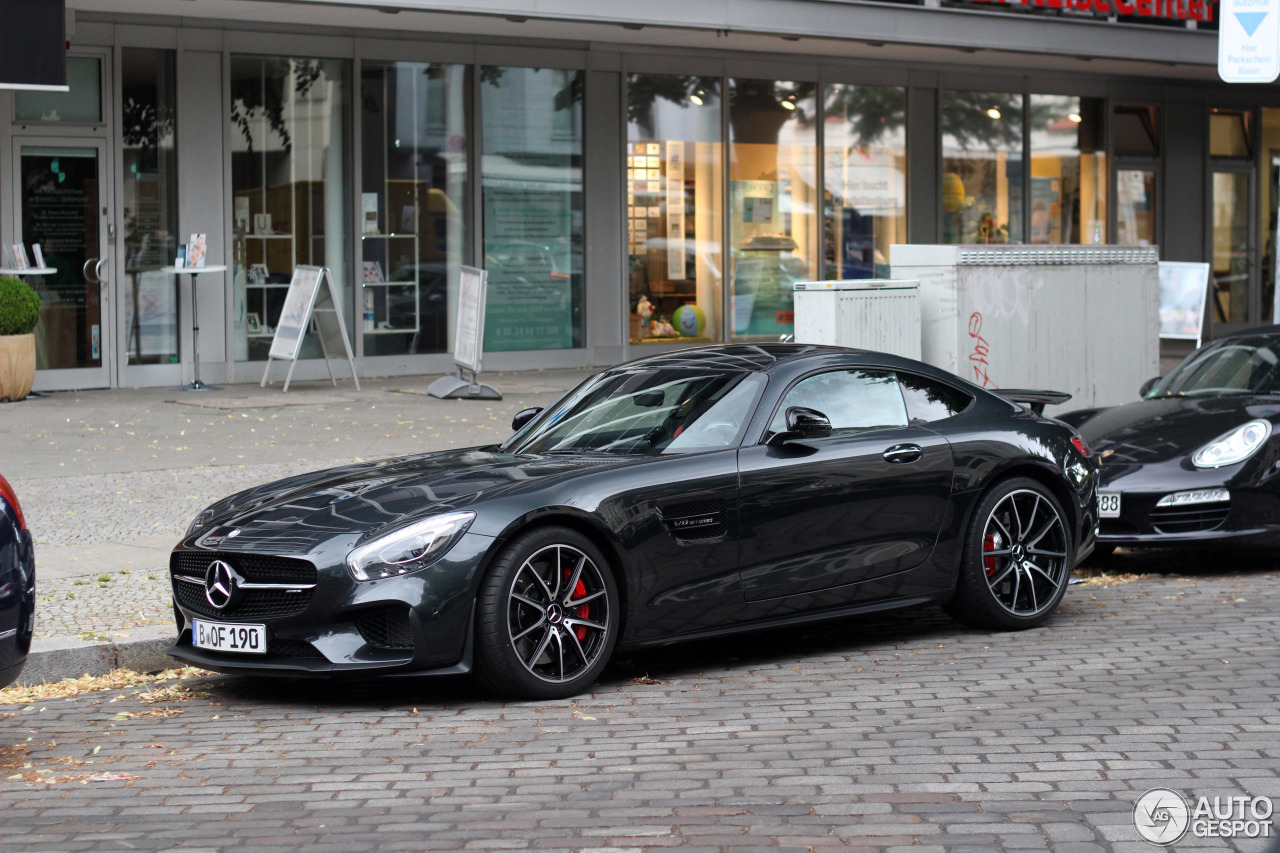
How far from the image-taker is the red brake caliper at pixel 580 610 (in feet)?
20.1

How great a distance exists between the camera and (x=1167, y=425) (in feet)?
31.7

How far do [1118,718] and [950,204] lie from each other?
58.9 feet

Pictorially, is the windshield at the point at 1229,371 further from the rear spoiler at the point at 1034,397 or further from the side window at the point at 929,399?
the side window at the point at 929,399

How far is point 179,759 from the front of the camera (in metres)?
5.45

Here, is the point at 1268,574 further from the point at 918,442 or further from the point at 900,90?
the point at 900,90

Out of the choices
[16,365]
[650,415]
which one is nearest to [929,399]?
[650,415]

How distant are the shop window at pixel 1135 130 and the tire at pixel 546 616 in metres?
20.9

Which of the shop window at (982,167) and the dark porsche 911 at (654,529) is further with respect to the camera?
the shop window at (982,167)

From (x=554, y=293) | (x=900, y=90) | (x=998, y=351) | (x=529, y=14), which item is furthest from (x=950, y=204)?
(x=998, y=351)

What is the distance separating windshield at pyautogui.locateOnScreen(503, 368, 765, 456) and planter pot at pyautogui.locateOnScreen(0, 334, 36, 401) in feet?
29.8

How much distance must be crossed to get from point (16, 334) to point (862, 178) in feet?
39.2

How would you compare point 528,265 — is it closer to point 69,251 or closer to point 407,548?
point 69,251

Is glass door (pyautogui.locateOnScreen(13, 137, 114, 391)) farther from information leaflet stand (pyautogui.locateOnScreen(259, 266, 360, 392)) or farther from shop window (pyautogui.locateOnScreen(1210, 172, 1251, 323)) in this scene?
shop window (pyautogui.locateOnScreen(1210, 172, 1251, 323))

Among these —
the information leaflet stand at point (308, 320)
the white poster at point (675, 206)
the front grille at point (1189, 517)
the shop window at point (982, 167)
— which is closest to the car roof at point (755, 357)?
the front grille at point (1189, 517)
